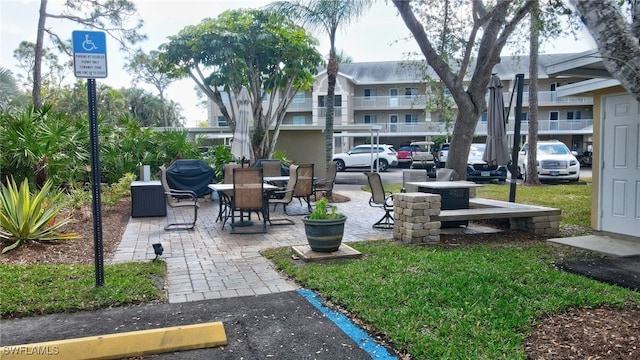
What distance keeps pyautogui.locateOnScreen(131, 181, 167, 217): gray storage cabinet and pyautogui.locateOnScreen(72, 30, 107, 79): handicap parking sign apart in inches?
230

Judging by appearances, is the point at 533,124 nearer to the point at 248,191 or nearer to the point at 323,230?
the point at 248,191

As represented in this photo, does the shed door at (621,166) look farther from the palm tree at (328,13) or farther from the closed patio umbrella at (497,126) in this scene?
the palm tree at (328,13)

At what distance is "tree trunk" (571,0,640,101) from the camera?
3.02m

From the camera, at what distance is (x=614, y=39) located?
3115mm

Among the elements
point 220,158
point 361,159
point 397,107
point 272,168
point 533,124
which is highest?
point 397,107

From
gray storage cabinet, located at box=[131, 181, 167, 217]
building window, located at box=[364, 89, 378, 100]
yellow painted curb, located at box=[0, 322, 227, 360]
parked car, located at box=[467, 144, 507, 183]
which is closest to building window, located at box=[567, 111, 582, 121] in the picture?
building window, located at box=[364, 89, 378, 100]

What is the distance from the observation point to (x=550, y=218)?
7.91 metres

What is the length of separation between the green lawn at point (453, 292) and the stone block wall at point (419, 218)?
0.33 metres

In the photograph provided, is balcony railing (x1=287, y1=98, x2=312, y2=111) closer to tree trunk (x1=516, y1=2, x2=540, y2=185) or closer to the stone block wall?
tree trunk (x1=516, y1=2, x2=540, y2=185)

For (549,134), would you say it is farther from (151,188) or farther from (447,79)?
(151,188)

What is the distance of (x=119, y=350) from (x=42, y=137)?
22.8ft

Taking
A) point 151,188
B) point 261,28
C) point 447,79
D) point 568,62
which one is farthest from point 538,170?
point 151,188

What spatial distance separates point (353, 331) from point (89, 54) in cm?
335

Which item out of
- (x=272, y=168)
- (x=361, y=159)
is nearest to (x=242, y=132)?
(x=272, y=168)
